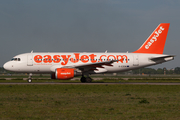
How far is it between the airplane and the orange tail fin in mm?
691

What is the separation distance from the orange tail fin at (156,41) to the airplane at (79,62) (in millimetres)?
691

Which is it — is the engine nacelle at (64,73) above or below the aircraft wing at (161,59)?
below

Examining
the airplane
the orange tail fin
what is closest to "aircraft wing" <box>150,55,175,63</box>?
the airplane

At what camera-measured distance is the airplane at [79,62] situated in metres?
32.8

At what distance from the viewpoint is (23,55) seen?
113 ft

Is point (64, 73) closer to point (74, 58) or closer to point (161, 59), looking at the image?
point (74, 58)

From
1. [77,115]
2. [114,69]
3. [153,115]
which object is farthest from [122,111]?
[114,69]

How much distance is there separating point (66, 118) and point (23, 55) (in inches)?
1035

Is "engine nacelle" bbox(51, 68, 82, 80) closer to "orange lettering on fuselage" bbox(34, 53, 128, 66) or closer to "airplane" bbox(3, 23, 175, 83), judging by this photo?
"airplane" bbox(3, 23, 175, 83)

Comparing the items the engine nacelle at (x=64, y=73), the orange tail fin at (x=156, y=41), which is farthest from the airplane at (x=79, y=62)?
the orange tail fin at (x=156, y=41)

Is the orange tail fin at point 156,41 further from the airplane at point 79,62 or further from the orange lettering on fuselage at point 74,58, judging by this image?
the orange lettering on fuselage at point 74,58

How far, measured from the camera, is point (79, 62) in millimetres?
34500

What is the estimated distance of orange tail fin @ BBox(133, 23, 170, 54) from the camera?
123ft

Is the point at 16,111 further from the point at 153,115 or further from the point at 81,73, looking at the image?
the point at 81,73
